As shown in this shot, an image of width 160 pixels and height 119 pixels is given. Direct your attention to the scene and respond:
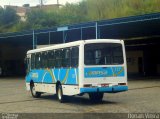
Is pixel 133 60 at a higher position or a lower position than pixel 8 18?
lower

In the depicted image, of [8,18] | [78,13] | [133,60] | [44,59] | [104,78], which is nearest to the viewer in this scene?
[104,78]

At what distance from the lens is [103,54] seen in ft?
63.5

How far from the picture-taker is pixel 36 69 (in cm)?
2512

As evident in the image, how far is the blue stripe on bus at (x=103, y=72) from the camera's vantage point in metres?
18.8

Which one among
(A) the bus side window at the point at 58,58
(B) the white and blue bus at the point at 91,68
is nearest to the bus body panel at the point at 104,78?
(B) the white and blue bus at the point at 91,68

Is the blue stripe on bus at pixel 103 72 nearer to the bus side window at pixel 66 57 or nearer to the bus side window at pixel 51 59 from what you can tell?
the bus side window at pixel 66 57

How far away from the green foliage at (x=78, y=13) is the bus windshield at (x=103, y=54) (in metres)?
44.7

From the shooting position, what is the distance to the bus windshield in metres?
19.1

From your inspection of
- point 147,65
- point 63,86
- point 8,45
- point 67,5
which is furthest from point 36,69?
point 67,5

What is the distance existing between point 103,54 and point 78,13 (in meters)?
68.2

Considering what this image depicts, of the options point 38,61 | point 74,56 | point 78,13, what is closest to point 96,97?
point 74,56

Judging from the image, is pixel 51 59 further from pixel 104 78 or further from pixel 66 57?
pixel 104 78

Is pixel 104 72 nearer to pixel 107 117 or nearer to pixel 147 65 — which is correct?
pixel 107 117

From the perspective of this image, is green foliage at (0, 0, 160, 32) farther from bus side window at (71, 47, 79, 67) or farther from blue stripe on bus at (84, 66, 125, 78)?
blue stripe on bus at (84, 66, 125, 78)
